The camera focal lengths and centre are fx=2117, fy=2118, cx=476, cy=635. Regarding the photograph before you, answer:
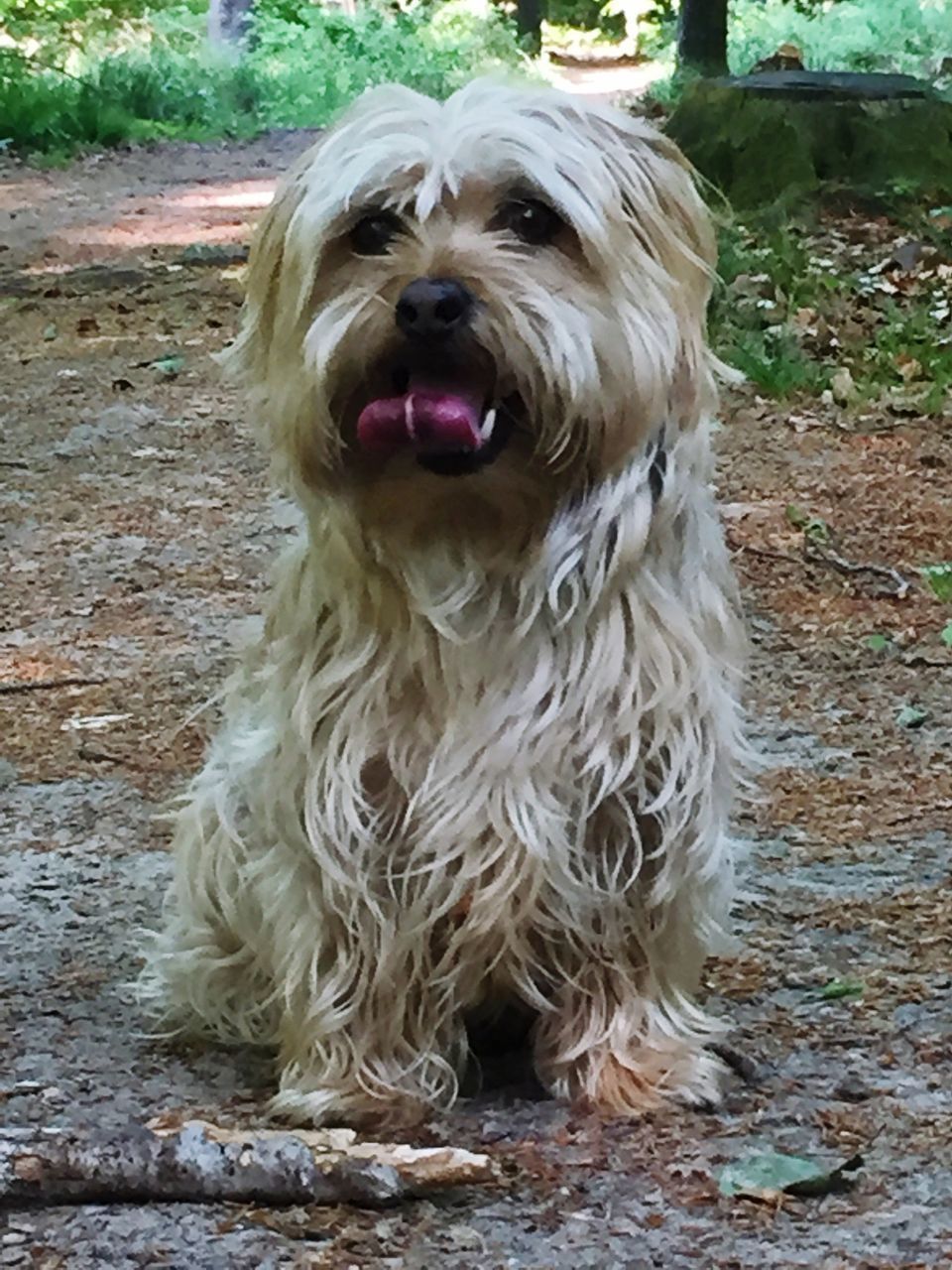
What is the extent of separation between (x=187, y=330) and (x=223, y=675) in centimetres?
441

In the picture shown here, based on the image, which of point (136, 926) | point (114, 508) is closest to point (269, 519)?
point (114, 508)

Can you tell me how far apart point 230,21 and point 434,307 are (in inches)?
827

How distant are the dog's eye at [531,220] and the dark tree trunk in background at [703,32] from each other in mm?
13877

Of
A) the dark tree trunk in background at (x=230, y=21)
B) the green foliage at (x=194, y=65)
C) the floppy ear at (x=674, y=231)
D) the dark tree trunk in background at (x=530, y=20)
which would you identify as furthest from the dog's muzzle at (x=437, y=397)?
the dark tree trunk in background at (x=530, y=20)

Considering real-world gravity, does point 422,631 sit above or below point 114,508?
above

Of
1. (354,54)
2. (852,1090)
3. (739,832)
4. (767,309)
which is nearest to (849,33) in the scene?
(354,54)

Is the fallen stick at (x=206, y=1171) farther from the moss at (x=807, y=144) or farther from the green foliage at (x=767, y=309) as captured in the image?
the moss at (x=807, y=144)

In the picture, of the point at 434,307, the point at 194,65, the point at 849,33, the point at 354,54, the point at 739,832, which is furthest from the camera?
the point at 849,33

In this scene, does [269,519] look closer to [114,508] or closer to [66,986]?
[114,508]

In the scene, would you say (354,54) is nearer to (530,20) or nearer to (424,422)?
(530,20)

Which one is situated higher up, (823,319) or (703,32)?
(703,32)

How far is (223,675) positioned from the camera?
17.2 ft

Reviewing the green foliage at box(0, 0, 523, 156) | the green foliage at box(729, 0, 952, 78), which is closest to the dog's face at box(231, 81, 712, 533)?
the green foliage at box(0, 0, 523, 156)

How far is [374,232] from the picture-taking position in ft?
9.18
